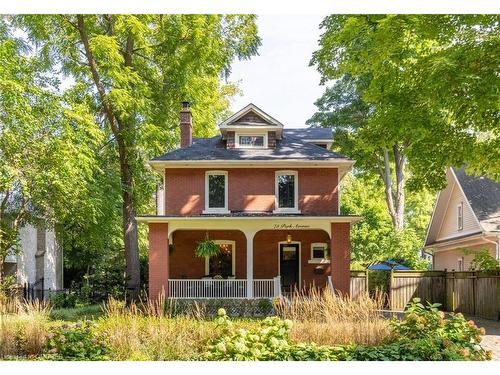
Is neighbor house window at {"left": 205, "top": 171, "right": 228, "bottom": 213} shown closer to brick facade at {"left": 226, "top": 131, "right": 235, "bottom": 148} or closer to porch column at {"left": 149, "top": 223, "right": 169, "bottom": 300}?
brick facade at {"left": 226, "top": 131, "right": 235, "bottom": 148}

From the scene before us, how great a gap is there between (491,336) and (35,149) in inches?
411

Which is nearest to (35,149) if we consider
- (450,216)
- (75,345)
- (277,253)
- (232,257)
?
(232,257)

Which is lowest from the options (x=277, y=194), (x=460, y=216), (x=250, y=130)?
(x=460, y=216)

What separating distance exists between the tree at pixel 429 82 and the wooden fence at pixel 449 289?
2750mm

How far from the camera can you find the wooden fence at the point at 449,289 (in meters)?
13.7

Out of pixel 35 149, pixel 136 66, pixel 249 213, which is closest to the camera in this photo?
pixel 35 149

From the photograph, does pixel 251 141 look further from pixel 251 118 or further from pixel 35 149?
pixel 35 149

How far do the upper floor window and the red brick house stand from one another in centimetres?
3

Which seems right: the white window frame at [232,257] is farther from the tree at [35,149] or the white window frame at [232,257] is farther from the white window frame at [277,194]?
the tree at [35,149]

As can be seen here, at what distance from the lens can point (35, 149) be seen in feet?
46.6

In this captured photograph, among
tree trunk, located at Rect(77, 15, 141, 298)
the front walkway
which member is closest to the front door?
tree trunk, located at Rect(77, 15, 141, 298)

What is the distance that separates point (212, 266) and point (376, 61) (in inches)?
318

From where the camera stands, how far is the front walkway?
363 inches
